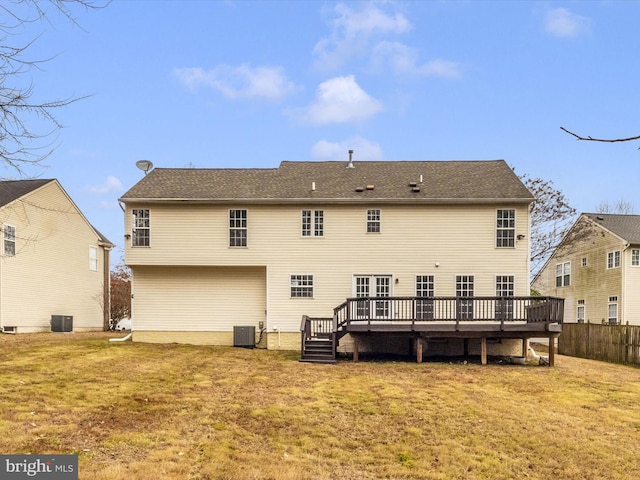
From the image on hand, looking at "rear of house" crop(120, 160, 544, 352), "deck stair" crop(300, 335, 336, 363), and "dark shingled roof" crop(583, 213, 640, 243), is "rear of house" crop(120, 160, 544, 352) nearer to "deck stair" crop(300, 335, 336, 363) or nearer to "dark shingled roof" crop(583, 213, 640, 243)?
"deck stair" crop(300, 335, 336, 363)

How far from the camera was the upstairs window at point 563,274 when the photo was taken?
34.1m

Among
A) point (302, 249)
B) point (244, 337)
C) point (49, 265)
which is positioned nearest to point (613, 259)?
point (302, 249)

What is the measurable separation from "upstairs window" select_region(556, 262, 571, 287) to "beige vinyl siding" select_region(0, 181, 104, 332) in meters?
31.0

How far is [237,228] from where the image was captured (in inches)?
798

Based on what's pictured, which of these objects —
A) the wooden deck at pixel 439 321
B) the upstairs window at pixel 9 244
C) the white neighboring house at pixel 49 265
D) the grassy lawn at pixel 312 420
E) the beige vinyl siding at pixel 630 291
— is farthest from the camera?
the beige vinyl siding at pixel 630 291

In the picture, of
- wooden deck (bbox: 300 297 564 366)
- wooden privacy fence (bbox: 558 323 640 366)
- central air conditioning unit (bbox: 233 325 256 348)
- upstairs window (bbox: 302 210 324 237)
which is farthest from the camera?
upstairs window (bbox: 302 210 324 237)

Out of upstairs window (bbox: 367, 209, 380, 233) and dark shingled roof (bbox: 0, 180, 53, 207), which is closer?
upstairs window (bbox: 367, 209, 380, 233)

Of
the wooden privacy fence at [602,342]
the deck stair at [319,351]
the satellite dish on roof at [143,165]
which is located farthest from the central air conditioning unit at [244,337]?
the wooden privacy fence at [602,342]

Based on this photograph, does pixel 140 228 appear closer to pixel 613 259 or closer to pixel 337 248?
pixel 337 248

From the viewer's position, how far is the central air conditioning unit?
66.0 feet

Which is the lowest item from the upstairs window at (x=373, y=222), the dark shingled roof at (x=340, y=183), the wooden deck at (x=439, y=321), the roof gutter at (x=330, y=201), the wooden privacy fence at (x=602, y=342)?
the wooden privacy fence at (x=602, y=342)

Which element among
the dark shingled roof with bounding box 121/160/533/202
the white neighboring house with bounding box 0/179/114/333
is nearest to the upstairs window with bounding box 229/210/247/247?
the dark shingled roof with bounding box 121/160/533/202

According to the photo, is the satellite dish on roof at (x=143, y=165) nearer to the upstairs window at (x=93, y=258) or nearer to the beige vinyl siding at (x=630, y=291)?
the upstairs window at (x=93, y=258)

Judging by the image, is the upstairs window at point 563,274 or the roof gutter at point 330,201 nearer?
the roof gutter at point 330,201
